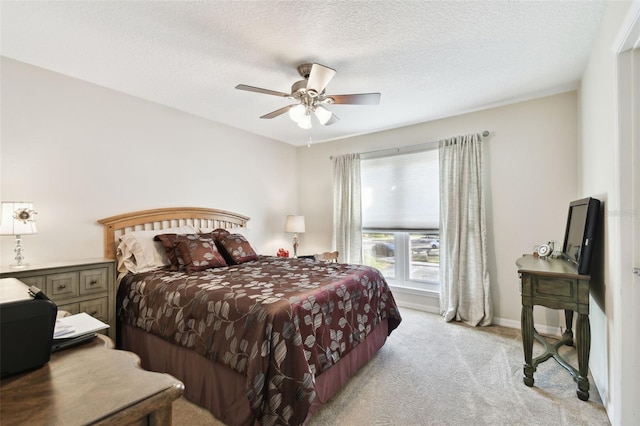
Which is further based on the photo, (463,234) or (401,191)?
(401,191)

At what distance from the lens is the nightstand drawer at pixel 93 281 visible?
7.55 feet

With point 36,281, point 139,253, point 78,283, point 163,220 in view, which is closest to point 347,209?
point 163,220

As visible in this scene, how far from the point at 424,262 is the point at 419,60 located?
103 inches

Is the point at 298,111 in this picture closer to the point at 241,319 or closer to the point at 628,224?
the point at 241,319

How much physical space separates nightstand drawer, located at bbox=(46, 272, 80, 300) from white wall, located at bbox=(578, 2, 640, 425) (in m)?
3.62

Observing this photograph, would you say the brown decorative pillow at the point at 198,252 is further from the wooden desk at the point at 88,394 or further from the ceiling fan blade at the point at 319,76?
the wooden desk at the point at 88,394

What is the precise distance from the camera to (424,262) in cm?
404

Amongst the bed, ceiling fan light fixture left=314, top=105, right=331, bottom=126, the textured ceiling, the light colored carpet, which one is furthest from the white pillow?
ceiling fan light fixture left=314, top=105, right=331, bottom=126

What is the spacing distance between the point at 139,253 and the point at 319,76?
224cm

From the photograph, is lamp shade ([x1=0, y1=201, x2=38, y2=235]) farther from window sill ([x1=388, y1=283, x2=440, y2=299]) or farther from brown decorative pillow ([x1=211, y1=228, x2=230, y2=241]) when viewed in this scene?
window sill ([x1=388, y1=283, x2=440, y2=299])

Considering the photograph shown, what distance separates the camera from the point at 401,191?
413 cm

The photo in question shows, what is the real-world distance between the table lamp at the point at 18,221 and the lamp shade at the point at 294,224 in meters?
2.93

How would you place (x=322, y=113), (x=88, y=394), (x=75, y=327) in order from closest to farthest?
(x=88, y=394) < (x=75, y=327) < (x=322, y=113)

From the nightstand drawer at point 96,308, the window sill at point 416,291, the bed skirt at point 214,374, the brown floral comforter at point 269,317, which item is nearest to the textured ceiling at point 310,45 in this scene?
the brown floral comforter at point 269,317
